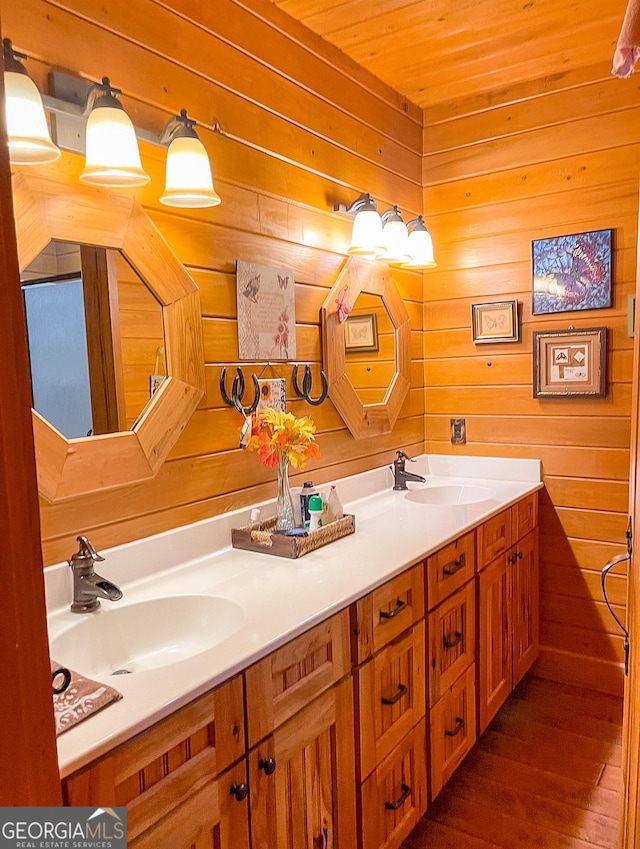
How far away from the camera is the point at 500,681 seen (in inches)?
88.0

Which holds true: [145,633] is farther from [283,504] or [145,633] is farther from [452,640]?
[452,640]

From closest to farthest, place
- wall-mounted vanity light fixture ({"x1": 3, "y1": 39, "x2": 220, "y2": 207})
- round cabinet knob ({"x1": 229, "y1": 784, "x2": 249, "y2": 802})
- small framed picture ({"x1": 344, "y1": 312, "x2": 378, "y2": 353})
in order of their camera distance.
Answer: round cabinet knob ({"x1": 229, "y1": 784, "x2": 249, "y2": 802}) < wall-mounted vanity light fixture ({"x1": 3, "y1": 39, "x2": 220, "y2": 207}) < small framed picture ({"x1": 344, "y1": 312, "x2": 378, "y2": 353})

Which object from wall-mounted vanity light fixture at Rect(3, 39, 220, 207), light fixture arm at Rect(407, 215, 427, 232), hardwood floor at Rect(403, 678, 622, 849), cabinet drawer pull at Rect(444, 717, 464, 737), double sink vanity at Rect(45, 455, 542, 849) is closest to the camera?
double sink vanity at Rect(45, 455, 542, 849)

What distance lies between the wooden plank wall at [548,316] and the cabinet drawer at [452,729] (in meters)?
0.79

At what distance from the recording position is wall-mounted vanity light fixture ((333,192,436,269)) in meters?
2.16

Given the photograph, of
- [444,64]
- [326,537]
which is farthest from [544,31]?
[326,537]

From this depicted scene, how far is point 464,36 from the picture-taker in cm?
215

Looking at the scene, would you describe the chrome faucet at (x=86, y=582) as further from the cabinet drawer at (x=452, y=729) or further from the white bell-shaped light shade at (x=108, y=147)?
the cabinet drawer at (x=452, y=729)

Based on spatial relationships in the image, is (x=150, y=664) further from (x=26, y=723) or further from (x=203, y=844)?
(x=26, y=723)

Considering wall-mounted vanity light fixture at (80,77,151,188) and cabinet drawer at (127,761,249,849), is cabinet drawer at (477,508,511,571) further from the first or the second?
wall-mounted vanity light fixture at (80,77,151,188)

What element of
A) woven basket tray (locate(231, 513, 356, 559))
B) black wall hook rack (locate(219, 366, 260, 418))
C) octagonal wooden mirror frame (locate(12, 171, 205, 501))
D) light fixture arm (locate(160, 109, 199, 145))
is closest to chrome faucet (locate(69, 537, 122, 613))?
octagonal wooden mirror frame (locate(12, 171, 205, 501))

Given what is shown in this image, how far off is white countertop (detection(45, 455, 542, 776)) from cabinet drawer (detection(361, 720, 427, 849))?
50 cm

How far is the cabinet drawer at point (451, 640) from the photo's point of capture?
70.2 inches

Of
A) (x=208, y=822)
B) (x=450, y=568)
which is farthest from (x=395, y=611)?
(x=208, y=822)
